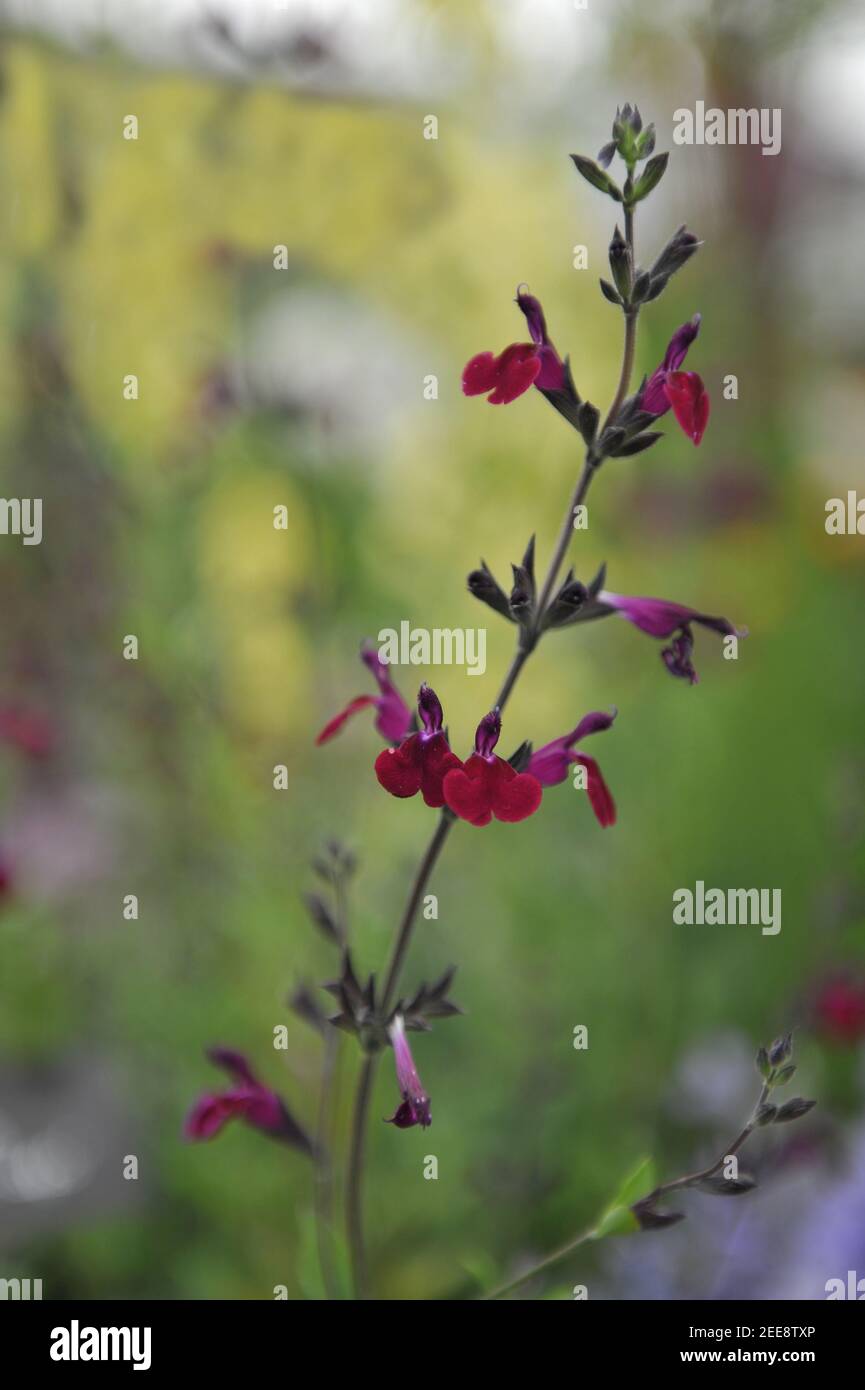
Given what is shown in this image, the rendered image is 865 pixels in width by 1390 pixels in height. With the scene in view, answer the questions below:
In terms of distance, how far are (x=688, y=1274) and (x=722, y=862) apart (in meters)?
0.51

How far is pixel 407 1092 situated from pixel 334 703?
0.66m

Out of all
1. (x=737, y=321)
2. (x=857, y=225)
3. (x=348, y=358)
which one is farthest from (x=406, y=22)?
(x=857, y=225)

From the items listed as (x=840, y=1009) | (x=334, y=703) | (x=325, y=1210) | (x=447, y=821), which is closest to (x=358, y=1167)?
(x=325, y=1210)

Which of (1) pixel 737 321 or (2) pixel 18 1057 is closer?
(2) pixel 18 1057

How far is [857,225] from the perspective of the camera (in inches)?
92.4

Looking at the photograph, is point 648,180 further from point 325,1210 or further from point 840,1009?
point 840,1009

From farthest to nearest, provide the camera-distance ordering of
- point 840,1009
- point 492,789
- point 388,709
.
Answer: point 840,1009 → point 388,709 → point 492,789

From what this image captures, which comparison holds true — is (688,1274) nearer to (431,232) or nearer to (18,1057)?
(18,1057)

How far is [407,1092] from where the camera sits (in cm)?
39

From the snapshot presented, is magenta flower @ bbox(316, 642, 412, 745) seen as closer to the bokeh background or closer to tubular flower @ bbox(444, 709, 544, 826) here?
tubular flower @ bbox(444, 709, 544, 826)

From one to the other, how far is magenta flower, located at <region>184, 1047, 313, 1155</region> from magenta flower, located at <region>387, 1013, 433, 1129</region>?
0.11m

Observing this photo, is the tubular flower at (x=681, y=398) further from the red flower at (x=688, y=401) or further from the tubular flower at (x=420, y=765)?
the tubular flower at (x=420, y=765)

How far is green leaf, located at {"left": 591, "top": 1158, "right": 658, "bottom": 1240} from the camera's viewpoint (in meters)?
0.44

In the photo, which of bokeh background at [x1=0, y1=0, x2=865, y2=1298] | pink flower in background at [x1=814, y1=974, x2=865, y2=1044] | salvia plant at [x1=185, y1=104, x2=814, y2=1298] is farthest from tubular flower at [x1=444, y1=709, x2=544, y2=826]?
pink flower in background at [x1=814, y1=974, x2=865, y2=1044]
